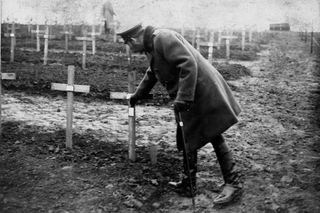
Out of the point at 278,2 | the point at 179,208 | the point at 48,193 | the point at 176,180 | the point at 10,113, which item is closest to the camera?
the point at 179,208

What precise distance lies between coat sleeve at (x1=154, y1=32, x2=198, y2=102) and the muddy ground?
1.24m

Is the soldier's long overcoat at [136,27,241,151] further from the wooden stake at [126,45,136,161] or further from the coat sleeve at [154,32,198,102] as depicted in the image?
the wooden stake at [126,45,136,161]

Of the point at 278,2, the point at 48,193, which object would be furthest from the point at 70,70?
the point at 278,2

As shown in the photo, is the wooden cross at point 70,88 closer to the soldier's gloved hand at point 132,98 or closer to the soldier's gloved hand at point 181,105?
the soldier's gloved hand at point 132,98

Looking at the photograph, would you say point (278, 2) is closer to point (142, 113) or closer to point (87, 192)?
point (142, 113)

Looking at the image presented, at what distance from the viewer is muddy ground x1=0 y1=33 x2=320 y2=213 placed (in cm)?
384

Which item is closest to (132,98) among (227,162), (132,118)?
(132,118)

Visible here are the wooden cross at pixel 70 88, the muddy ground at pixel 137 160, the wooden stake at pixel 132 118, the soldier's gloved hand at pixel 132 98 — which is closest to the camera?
the muddy ground at pixel 137 160

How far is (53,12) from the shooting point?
3222cm

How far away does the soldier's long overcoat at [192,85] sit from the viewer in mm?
3451

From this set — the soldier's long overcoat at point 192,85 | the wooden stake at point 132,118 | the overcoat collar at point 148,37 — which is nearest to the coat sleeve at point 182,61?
the soldier's long overcoat at point 192,85

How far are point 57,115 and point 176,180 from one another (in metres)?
3.71

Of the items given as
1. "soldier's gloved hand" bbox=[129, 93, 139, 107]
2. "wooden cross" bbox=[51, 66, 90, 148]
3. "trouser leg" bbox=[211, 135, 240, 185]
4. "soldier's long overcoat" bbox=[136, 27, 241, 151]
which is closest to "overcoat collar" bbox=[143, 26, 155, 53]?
"soldier's long overcoat" bbox=[136, 27, 241, 151]

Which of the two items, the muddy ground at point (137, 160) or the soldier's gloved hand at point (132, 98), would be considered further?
the soldier's gloved hand at point (132, 98)
